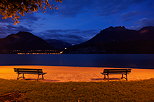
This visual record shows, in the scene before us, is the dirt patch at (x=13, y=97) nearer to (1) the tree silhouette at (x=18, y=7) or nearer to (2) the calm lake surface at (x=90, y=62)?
(1) the tree silhouette at (x=18, y=7)

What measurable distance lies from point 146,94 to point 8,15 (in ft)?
23.2

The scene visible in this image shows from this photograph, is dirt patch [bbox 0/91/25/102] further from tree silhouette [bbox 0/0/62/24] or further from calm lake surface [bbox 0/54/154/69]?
calm lake surface [bbox 0/54/154/69]

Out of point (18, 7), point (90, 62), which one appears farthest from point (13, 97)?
point (90, 62)

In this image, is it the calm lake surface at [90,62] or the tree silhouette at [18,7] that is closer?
the tree silhouette at [18,7]

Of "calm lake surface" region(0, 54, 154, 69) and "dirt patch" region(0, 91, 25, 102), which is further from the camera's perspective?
"calm lake surface" region(0, 54, 154, 69)

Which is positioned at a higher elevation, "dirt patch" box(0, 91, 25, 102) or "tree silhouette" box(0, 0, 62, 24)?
"tree silhouette" box(0, 0, 62, 24)

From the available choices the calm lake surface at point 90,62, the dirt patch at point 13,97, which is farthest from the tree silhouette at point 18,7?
the calm lake surface at point 90,62

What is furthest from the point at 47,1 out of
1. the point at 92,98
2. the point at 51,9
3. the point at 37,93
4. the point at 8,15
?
the point at 92,98

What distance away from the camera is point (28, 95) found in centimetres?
745

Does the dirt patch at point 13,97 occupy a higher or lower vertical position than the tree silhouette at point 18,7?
lower

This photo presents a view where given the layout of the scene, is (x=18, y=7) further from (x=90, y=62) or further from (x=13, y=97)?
(x=90, y=62)

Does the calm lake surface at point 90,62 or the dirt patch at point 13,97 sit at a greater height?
the calm lake surface at point 90,62

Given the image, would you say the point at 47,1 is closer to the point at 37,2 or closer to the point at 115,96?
the point at 37,2

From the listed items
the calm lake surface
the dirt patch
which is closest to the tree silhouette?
the dirt patch
